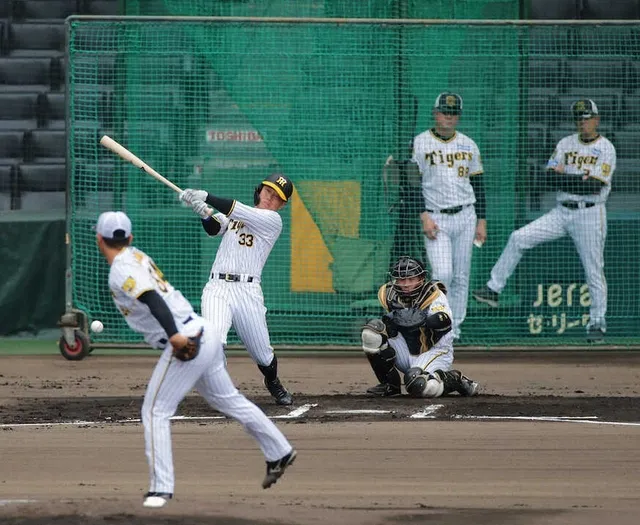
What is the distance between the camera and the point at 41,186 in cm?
1741

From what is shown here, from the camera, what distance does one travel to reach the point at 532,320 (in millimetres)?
15039

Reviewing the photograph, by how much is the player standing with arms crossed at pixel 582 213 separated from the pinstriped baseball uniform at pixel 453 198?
1.48 ft

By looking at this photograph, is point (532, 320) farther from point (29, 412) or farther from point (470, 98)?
point (29, 412)

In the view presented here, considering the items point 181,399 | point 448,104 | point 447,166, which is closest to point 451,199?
point 447,166

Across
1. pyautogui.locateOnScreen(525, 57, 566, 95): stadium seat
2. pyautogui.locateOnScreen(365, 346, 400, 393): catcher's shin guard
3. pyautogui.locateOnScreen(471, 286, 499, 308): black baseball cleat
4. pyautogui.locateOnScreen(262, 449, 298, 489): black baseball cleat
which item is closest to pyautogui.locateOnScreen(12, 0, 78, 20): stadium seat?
pyautogui.locateOnScreen(525, 57, 566, 95): stadium seat

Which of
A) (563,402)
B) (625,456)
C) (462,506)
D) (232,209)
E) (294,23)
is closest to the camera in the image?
(462,506)

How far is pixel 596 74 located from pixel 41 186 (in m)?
6.80

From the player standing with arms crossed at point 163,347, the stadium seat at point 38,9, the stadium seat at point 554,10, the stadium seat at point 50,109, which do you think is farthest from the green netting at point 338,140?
the player standing with arms crossed at point 163,347

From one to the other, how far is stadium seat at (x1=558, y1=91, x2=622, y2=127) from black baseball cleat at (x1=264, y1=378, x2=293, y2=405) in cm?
516

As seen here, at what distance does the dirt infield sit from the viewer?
25.5ft

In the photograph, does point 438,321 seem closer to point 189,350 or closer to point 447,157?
point 447,157

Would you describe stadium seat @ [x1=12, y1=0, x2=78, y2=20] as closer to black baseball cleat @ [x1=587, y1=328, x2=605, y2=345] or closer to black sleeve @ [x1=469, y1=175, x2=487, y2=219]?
black sleeve @ [x1=469, y1=175, x2=487, y2=219]

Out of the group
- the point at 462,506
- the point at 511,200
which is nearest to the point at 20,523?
the point at 462,506

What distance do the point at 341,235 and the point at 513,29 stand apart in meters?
2.76
